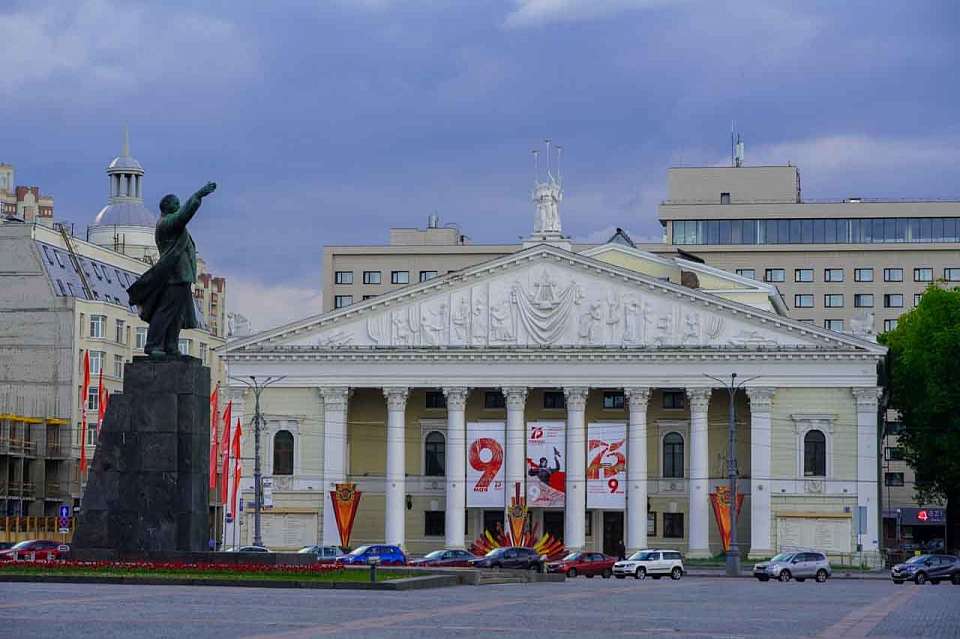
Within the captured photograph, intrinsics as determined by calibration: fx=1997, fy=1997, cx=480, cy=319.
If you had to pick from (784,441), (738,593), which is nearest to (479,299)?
(784,441)

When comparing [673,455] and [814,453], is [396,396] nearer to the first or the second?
[673,455]

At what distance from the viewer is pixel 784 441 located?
102 m

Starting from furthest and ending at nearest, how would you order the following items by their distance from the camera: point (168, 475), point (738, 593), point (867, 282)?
point (867, 282), point (738, 593), point (168, 475)

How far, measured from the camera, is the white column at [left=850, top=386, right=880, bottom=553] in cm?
10050

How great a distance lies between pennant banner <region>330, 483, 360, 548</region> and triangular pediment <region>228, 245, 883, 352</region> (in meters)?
7.95

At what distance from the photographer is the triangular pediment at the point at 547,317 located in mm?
101250

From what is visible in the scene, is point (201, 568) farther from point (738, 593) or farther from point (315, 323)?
point (315, 323)

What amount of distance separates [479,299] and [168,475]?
2445 inches

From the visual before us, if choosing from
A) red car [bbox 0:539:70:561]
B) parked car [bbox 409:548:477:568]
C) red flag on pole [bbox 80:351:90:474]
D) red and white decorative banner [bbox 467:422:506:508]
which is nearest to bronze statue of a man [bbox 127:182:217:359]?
red car [bbox 0:539:70:561]

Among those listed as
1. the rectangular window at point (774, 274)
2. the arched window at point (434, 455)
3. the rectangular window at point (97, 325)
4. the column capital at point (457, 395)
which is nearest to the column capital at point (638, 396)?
the column capital at point (457, 395)

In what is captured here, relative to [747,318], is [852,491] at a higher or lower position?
lower

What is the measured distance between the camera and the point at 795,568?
3233 inches

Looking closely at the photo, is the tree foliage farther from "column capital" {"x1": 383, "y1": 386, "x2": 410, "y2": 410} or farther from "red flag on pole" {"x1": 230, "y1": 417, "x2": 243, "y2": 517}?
"red flag on pole" {"x1": 230, "y1": 417, "x2": 243, "y2": 517}

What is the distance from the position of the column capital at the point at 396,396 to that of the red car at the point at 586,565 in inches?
790
